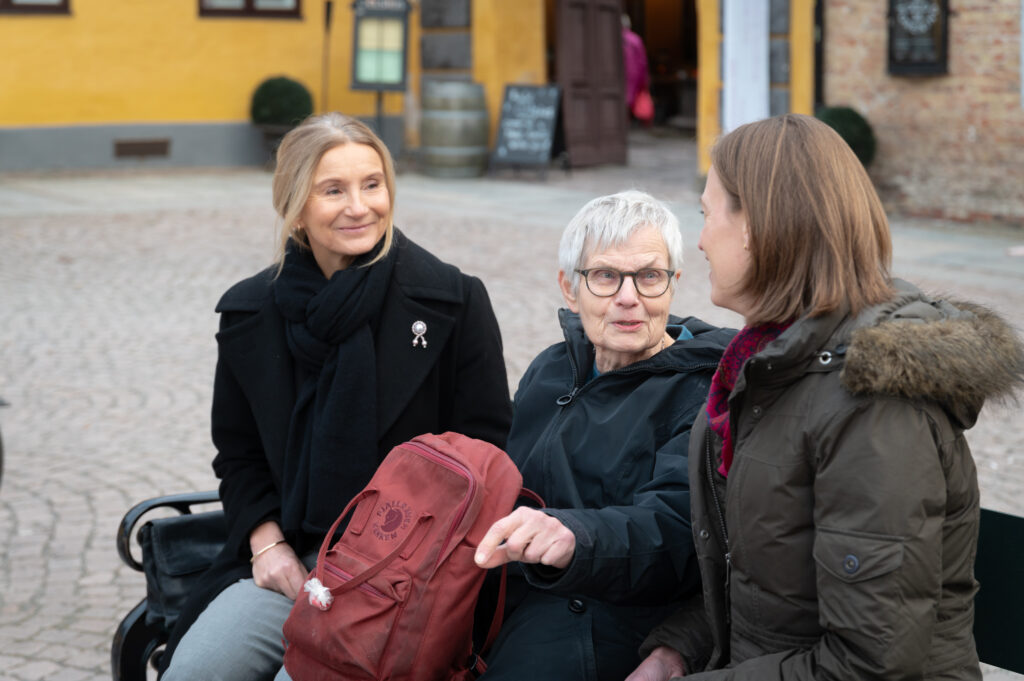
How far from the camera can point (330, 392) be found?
2908 mm

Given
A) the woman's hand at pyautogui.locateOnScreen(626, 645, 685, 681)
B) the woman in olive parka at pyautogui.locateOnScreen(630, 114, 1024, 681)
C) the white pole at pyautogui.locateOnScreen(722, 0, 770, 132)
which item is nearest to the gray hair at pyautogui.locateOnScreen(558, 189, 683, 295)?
the woman in olive parka at pyautogui.locateOnScreen(630, 114, 1024, 681)

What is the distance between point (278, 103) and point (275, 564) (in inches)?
563

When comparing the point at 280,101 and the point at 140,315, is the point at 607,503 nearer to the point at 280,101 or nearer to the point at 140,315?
the point at 140,315

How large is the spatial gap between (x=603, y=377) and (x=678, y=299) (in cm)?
613

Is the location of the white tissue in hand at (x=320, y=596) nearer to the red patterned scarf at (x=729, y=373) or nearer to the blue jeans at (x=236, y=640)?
the blue jeans at (x=236, y=640)

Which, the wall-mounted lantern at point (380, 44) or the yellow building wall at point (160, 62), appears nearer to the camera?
the yellow building wall at point (160, 62)

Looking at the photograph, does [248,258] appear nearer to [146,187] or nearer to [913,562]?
[146,187]

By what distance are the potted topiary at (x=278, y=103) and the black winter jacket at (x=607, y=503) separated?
14.2 metres

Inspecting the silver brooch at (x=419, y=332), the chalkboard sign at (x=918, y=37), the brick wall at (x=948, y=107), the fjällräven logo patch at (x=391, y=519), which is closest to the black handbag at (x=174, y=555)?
the silver brooch at (x=419, y=332)

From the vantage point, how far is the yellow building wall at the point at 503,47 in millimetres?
16500

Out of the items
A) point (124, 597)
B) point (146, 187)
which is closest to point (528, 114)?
point (146, 187)

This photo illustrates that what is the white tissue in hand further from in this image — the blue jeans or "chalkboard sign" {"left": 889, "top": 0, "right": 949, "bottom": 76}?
"chalkboard sign" {"left": 889, "top": 0, "right": 949, "bottom": 76}

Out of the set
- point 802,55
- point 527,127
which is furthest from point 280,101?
point 802,55

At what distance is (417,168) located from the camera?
55.8 feet
